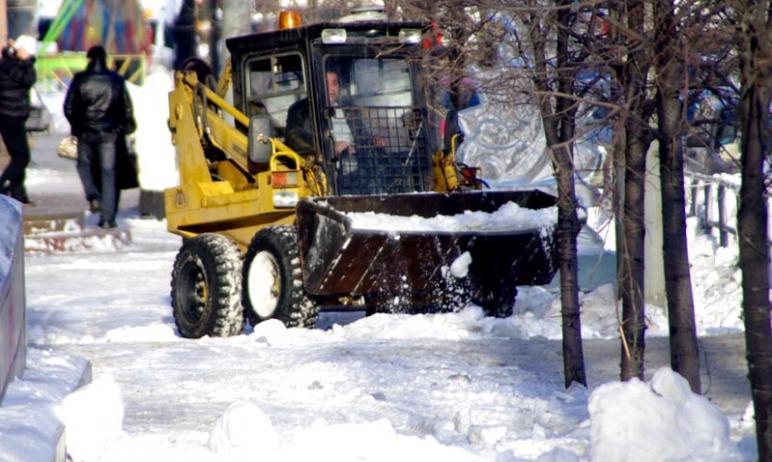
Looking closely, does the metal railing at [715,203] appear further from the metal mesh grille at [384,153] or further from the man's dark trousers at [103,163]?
the man's dark trousers at [103,163]

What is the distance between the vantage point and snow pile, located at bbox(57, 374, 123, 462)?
5.53 meters

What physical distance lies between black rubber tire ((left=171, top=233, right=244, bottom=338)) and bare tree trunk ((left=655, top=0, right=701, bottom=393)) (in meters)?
5.30

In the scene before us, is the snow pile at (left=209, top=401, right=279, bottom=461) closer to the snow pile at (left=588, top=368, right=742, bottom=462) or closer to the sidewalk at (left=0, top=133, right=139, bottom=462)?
the sidewalk at (left=0, top=133, right=139, bottom=462)

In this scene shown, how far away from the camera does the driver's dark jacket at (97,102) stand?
16.0m

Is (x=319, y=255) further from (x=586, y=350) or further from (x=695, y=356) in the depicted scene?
(x=695, y=356)

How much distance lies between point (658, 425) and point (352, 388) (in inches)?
108

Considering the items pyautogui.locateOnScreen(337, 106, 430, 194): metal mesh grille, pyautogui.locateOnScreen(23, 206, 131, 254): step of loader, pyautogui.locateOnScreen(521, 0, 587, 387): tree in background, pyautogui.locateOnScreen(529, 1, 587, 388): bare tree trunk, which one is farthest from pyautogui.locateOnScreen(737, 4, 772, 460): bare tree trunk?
pyautogui.locateOnScreen(23, 206, 131, 254): step of loader

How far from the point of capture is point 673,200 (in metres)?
5.99

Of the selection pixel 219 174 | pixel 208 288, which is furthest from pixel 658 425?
pixel 219 174

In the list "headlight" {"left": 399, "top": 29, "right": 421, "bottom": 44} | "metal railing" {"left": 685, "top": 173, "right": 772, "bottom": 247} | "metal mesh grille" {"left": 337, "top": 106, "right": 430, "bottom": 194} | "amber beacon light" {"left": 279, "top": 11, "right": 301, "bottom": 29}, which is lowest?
"metal railing" {"left": 685, "top": 173, "right": 772, "bottom": 247}

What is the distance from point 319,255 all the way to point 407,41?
166 cm

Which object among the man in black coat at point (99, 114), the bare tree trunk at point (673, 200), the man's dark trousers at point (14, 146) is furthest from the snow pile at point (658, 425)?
the man's dark trousers at point (14, 146)

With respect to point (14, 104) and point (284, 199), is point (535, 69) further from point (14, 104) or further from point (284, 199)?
point (14, 104)

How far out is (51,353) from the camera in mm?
6883
